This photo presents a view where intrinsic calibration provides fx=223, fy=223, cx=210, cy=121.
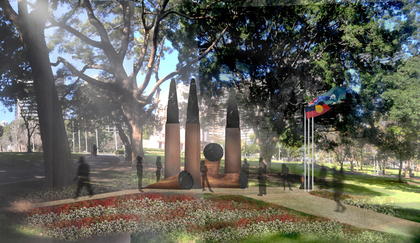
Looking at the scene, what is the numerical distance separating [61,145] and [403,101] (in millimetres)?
6083

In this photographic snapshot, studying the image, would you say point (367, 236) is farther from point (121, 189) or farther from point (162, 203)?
point (121, 189)

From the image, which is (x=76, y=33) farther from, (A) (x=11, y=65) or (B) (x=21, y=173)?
(B) (x=21, y=173)

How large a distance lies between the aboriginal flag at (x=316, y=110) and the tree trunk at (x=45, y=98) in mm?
4440

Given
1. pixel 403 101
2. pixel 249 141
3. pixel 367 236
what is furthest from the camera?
pixel 249 141

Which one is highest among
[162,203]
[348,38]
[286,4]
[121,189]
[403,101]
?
[286,4]

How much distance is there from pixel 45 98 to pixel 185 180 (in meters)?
2.76

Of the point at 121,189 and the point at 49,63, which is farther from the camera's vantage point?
the point at 121,189

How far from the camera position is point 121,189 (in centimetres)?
416

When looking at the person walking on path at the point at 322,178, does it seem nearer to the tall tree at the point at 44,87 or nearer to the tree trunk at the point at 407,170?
the tree trunk at the point at 407,170

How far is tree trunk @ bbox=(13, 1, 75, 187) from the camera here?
143 inches

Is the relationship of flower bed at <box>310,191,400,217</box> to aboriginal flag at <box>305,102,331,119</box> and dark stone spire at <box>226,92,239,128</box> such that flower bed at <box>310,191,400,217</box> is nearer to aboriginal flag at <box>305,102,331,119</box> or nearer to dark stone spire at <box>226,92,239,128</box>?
aboriginal flag at <box>305,102,331,119</box>

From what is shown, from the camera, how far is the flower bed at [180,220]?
11.8 feet

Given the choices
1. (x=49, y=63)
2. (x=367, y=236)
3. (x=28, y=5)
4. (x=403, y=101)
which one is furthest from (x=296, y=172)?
(x=28, y=5)

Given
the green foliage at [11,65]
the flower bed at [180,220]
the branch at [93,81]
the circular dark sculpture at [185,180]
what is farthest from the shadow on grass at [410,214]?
the green foliage at [11,65]
